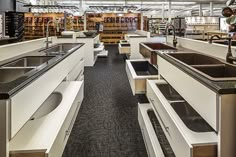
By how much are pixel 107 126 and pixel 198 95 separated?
236cm

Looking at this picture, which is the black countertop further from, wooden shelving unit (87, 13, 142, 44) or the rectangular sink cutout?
wooden shelving unit (87, 13, 142, 44)

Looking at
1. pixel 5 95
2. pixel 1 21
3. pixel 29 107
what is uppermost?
pixel 1 21

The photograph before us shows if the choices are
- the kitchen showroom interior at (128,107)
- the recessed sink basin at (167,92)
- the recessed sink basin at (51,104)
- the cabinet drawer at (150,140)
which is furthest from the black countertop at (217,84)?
the recessed sink basin at (51,104)

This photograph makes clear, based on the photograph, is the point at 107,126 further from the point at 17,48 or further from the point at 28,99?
the point at 28,99

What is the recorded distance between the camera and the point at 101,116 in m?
4.56

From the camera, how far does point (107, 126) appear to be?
408 centimetres

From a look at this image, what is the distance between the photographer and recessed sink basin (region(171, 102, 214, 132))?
2.49m

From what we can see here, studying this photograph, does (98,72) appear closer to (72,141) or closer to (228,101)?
(72,141)

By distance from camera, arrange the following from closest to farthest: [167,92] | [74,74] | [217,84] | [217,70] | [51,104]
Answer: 1. [217,84]
2. [217,70]
3. [51,104]
4. [167,92]
5. [74,74]

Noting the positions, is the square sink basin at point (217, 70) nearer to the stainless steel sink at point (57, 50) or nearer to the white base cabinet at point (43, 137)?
the white base cabinet at point (43, 137)

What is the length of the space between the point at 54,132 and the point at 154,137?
1.18m

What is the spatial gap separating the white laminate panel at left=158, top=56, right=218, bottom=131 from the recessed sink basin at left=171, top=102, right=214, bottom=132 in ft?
1.14

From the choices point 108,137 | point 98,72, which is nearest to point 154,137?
point 108,137

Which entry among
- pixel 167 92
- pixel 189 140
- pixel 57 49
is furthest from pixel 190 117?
pixel 57 49
